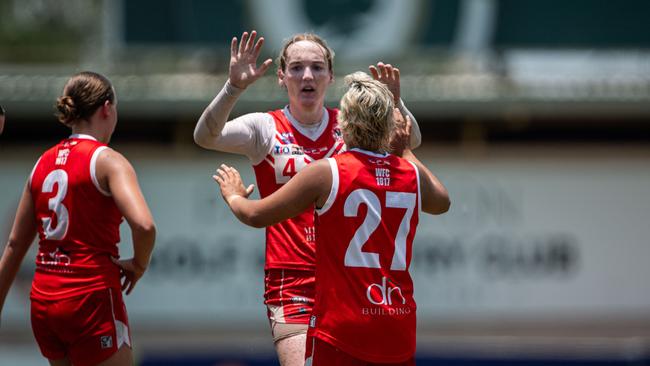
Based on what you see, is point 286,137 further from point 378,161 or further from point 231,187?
point 378,161

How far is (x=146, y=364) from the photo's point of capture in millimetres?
8164

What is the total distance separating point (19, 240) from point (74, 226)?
0.43 meters

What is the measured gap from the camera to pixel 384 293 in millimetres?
3998

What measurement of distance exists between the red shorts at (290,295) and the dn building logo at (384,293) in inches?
29.7

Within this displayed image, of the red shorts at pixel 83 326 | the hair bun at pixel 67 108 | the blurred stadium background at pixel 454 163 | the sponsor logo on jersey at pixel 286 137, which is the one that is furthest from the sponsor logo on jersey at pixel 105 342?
the blurred stadium background at pixel 454 163

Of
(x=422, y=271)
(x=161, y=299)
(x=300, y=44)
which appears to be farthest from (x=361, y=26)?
(x=300, y=44)

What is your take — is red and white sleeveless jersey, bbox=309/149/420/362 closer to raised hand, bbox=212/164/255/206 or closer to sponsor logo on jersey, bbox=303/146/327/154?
raised hand, bbox=212/164/255/206

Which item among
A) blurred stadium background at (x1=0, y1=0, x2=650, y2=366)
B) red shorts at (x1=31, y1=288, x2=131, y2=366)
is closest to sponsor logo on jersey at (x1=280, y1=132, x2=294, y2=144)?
red shorts at (x1=31, y1=288, x2=131, y2=366)

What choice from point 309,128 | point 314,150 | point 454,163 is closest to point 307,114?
point 309,128

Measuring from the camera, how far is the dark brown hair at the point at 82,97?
444cm

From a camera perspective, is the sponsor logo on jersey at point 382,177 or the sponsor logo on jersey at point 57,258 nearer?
the sponsor logo on jersey at point 382,177

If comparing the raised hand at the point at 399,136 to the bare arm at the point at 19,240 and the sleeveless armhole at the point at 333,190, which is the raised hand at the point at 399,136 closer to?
the sleeveless armhole at the point at 333,190

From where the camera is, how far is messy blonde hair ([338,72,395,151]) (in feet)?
13.2

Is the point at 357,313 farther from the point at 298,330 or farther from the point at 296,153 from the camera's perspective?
the point at 296,153
